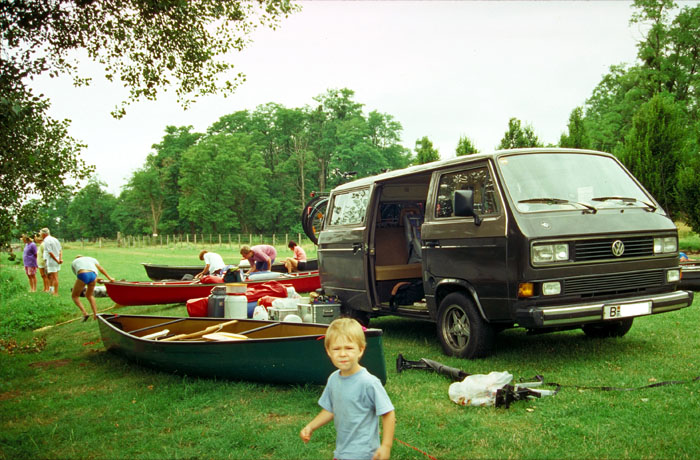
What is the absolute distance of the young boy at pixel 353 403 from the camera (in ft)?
9.78

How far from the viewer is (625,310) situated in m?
5.84

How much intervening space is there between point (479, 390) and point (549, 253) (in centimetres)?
165

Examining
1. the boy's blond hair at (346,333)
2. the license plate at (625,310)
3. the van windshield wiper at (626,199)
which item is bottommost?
the license plate at (625,310)

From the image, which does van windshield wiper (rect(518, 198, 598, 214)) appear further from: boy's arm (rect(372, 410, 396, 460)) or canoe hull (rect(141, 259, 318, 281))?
canoe hull (rect(141, 259, 318, 281))

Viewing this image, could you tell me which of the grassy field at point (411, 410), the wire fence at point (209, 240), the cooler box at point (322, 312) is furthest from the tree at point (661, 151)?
the wire fence at point (209, 240)

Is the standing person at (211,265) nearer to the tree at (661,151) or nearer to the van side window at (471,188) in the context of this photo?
the van side window at (471,188)

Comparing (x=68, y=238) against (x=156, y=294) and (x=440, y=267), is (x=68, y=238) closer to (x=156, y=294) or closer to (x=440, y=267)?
(x=156, y=294)

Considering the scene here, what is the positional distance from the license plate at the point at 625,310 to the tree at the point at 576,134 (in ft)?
71.1

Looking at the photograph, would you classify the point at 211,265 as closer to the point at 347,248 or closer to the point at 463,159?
the point at 347,248

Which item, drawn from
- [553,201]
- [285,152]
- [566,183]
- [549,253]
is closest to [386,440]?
[549,253]

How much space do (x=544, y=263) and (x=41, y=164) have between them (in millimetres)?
8016

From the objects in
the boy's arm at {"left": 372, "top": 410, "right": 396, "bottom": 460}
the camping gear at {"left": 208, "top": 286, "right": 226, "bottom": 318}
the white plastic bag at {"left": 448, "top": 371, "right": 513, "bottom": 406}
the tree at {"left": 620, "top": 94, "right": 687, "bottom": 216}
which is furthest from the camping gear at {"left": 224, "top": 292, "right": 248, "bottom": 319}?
the tree at {"left": 620, "top": 94, "right": 687, "bottom": 216}

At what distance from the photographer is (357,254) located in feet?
28.1

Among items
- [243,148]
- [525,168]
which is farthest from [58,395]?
[243,148]
